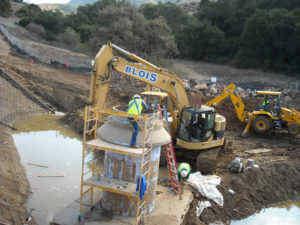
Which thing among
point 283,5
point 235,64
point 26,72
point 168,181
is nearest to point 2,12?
point 26,72

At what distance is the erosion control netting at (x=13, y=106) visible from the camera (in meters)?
17.9

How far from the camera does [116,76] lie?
25656 mm

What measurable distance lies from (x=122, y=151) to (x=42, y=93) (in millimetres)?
16709

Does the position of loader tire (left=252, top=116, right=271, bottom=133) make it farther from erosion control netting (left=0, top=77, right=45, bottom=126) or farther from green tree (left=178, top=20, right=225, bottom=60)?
green tree (left=178, top=20, right=225, bottom=60)

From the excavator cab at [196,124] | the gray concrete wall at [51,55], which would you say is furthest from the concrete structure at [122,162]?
the gray concrete wall at [51,55]

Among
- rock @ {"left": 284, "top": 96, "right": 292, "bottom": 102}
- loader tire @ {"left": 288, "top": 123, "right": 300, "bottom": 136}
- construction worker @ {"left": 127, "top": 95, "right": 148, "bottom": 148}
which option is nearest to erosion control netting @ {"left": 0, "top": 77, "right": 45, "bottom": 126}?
construction worker @ {"left": 127, "top": 95, "right": 148, "bottom": 148}

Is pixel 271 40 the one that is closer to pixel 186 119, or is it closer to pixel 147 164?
pixel 186 119

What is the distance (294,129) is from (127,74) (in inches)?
389

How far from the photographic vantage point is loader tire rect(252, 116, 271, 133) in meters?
16.2

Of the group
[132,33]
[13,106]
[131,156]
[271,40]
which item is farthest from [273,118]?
[271,40]

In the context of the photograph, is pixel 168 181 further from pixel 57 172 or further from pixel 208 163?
pixel 57 172

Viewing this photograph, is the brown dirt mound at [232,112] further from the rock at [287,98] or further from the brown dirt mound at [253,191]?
the brown dirt mound at [253,191]

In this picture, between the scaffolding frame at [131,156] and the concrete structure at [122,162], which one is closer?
the scaffolding frame at [131,156]

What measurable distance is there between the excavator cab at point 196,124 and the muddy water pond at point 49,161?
4.44m
